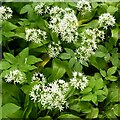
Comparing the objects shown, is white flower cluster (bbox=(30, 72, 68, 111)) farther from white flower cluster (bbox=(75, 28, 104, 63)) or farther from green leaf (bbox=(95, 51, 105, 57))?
green leaf (bbox=(95, 51, 105, 57))

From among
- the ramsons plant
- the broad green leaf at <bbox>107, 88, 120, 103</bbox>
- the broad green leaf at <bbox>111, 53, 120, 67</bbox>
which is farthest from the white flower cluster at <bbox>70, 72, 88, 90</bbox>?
the broad green leaf at <bbox>111, 53, 120, 67</bbox>

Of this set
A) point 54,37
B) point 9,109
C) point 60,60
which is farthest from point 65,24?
point 9,109

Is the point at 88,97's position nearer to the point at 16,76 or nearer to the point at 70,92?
the point at 70,92

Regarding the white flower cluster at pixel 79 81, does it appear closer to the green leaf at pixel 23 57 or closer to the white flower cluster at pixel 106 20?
A: the green leaf at pixel 23 57

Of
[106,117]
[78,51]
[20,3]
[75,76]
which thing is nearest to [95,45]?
[78,51]

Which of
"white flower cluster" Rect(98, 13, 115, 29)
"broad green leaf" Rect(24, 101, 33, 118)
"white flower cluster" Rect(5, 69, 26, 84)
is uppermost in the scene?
"white flower cluster" Rect(98, 13, 115, 29)

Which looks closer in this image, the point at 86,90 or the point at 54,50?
the point at 86,90

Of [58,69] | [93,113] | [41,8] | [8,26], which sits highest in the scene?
[41,8]
